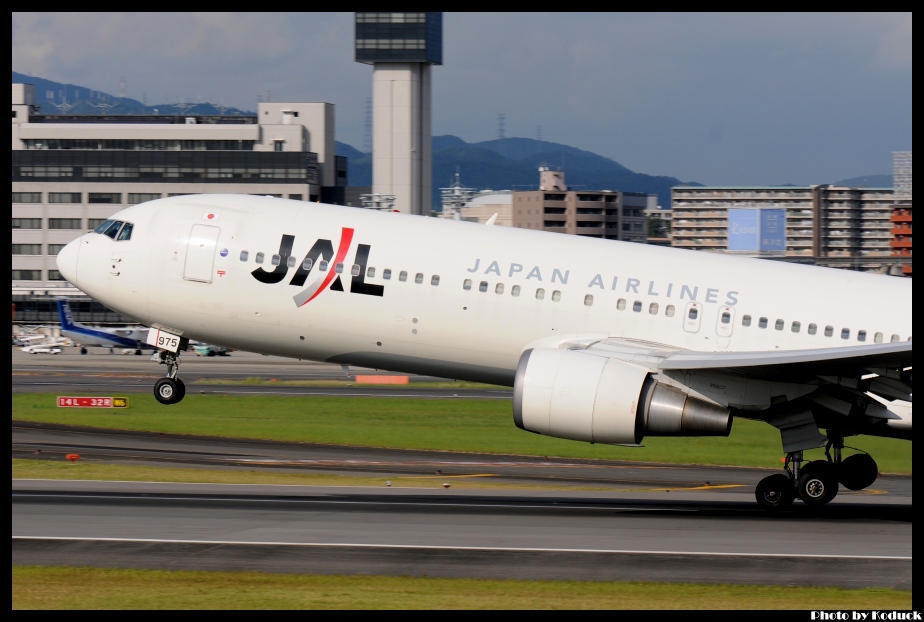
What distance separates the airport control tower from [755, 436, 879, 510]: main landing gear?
12695cm

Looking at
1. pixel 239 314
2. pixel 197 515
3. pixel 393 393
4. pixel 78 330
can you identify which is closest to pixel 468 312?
pixel 239 314

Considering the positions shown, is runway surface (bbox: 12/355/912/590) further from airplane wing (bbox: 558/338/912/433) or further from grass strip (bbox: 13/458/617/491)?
airplane wing (bbox: 558/338/912/433)

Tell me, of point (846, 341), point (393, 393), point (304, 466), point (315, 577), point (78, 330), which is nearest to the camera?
point (315, 577)

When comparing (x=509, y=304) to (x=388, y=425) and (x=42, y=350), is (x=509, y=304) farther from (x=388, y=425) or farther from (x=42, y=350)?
(x=42, y=350)

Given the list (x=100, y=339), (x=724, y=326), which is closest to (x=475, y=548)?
(x=724, y=326)

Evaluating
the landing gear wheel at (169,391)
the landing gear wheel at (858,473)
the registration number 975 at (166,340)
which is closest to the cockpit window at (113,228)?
the registration number 975 at (166,340)

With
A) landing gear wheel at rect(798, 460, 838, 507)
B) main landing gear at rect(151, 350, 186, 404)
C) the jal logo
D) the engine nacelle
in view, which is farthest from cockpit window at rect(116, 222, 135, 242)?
landing gear wheel at rect(798, 460, 838, 507)

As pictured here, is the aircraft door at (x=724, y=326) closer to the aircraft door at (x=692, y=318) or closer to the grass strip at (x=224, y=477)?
the aircraft door at (x=692, y=318)

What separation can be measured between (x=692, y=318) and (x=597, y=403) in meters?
3.65

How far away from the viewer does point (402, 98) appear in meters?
162

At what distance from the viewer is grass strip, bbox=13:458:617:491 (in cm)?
3142
